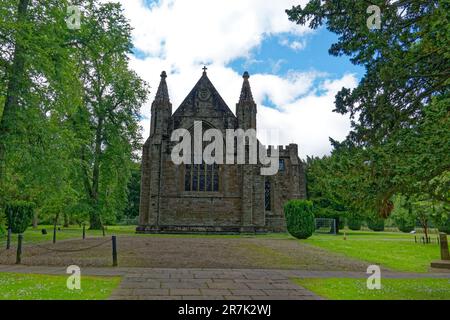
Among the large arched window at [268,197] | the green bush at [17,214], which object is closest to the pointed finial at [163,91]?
the large arched window at [268,197]

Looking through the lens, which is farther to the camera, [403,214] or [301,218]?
[403,214]

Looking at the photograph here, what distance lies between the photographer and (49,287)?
6.63 meters

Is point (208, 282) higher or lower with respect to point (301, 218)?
lower

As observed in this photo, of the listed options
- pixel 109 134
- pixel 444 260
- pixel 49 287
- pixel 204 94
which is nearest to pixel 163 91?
pixel 204 94

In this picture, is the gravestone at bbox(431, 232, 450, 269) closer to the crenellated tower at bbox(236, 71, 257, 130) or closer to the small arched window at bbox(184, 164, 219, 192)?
the crenellated tower at bbox(236, 71, 257, 130)

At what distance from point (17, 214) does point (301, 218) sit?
764 inches

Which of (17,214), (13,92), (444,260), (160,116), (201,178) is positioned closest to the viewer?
(444,260)

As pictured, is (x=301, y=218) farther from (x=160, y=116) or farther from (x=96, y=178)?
(x=96, y=178)

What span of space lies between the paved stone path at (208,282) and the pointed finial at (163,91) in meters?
22.6

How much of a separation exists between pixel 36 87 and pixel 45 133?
2.30 m

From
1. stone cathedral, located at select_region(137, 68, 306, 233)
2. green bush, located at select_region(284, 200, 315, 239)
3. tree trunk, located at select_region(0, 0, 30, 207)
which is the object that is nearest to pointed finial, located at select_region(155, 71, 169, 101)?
stone cathedral, located at select_region(137, 68, 306, 233)

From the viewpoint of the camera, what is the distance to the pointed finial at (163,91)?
99.9ft

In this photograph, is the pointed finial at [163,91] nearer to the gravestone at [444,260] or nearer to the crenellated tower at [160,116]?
the crenellated tower at [160,116]

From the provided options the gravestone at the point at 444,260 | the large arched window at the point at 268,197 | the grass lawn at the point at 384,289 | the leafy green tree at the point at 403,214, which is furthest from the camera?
the large arched window at the point at 268,197
